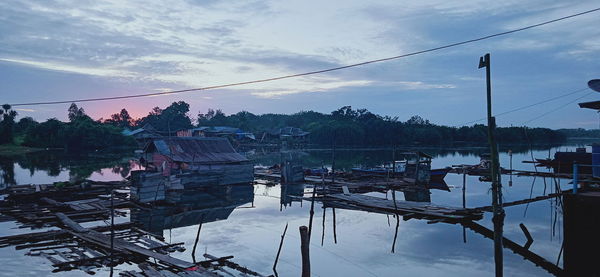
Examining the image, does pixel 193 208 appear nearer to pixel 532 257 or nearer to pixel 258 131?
pixel 532 257

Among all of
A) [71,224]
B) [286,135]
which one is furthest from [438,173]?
[286,135]

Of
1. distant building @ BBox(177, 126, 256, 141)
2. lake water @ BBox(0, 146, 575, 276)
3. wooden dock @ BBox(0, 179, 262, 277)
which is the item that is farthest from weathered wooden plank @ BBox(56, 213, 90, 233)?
distant building @ BBox(177, 126, 256, 141)

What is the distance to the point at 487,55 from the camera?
418 inches

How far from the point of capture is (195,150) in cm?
3297

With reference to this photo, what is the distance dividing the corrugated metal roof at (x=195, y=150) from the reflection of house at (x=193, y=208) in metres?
2.49

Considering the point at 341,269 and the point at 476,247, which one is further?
the point at 476,247

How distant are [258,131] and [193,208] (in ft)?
262

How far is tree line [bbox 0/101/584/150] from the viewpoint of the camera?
76.9 metres

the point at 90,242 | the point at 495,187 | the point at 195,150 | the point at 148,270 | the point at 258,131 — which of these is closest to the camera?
the point at 495,187

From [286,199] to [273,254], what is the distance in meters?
13.1

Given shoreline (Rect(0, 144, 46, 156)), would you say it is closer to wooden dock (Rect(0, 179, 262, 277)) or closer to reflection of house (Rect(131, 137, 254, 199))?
reflection of house (Rect(131, 137, 254, 199))

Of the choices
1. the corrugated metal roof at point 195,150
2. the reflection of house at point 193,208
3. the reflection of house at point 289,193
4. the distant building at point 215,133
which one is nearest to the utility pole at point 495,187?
the reflection of house at point 193,208

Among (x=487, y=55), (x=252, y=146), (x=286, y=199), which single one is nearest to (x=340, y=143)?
(x=252, y=146)

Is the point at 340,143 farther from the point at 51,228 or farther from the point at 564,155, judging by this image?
the point at 51,228
